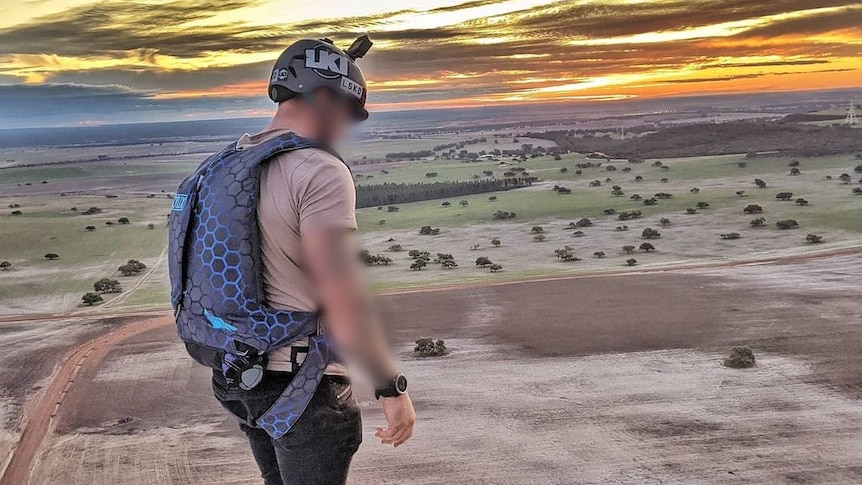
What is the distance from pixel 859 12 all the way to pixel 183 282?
78.2ft

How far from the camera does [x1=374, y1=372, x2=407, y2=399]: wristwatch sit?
6.10ft

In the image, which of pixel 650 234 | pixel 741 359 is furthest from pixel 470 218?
pixel 741 359

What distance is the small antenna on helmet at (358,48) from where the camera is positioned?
2.09 m

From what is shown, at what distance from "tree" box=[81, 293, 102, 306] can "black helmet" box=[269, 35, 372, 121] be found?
11998 mm

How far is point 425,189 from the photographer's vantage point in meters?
26.5

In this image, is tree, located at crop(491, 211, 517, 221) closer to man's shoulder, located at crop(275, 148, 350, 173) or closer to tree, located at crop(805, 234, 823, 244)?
tree, located at crop(805, 234, 823, 244)

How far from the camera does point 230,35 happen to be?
14.2m

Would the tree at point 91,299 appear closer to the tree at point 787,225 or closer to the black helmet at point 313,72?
the black helmet at point 313,72

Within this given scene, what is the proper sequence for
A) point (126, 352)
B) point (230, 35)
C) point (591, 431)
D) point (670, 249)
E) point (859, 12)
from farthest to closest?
point (859, 12), point (670, 249), point (230, 35), point (126, 352), point (591, 431)

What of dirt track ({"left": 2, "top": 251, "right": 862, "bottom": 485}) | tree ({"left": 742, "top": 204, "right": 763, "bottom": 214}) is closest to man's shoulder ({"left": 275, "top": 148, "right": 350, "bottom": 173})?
dirt track ({"left": 2, "top": 251, "right": 862, "bottom": 485})

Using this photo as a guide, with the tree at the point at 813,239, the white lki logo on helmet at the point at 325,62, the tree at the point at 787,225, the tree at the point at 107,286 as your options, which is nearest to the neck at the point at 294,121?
the white lki logo on helmet at the point at 325,62

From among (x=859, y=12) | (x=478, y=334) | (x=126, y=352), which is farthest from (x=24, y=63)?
(x=859, y=12)

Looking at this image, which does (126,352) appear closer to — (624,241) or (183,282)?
(183,282)

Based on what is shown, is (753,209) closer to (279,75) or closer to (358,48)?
(358,48)
